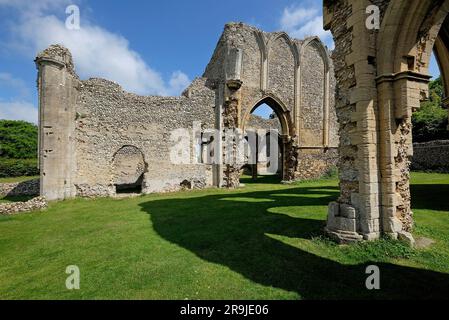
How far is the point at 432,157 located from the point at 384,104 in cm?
2222

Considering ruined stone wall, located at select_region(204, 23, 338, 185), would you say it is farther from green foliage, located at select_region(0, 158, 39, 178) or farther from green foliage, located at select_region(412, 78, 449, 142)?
green foliage, located at select_region(0, 158, 39, 178)

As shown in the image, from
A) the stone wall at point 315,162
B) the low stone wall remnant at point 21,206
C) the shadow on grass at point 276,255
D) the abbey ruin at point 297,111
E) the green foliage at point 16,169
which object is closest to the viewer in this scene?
→ the shadow on grass at point 276,255

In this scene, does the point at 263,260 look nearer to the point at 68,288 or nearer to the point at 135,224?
the point at 68,288

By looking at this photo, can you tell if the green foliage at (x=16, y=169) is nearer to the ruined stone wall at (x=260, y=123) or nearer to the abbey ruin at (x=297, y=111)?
the abbey ruin at (x=297, y=111)

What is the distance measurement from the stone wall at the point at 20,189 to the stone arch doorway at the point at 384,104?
1717 centimetres

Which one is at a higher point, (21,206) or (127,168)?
(127,168)

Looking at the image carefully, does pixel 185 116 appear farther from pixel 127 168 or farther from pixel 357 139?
pixel 357 139

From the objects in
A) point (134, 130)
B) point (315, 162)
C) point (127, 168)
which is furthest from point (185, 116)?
point (315, 162)

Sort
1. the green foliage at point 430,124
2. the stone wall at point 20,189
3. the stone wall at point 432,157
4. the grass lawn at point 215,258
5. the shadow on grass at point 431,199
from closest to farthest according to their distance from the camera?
the grass lawn at point 215,258, the shadow on grass at point 431,199, the stone wall at point 20,189, the stone wall at point 432,157, the green foliage at point 430,124

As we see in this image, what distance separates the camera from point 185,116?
51.0ft

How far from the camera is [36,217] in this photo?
30.9 ft

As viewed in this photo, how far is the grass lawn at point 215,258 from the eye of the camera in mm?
3914

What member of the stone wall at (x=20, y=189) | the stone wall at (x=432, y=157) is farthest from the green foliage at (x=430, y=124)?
the stone wall at (x=20, y=189)

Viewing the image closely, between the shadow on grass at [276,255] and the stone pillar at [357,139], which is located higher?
the stone pillar at [357,139]
